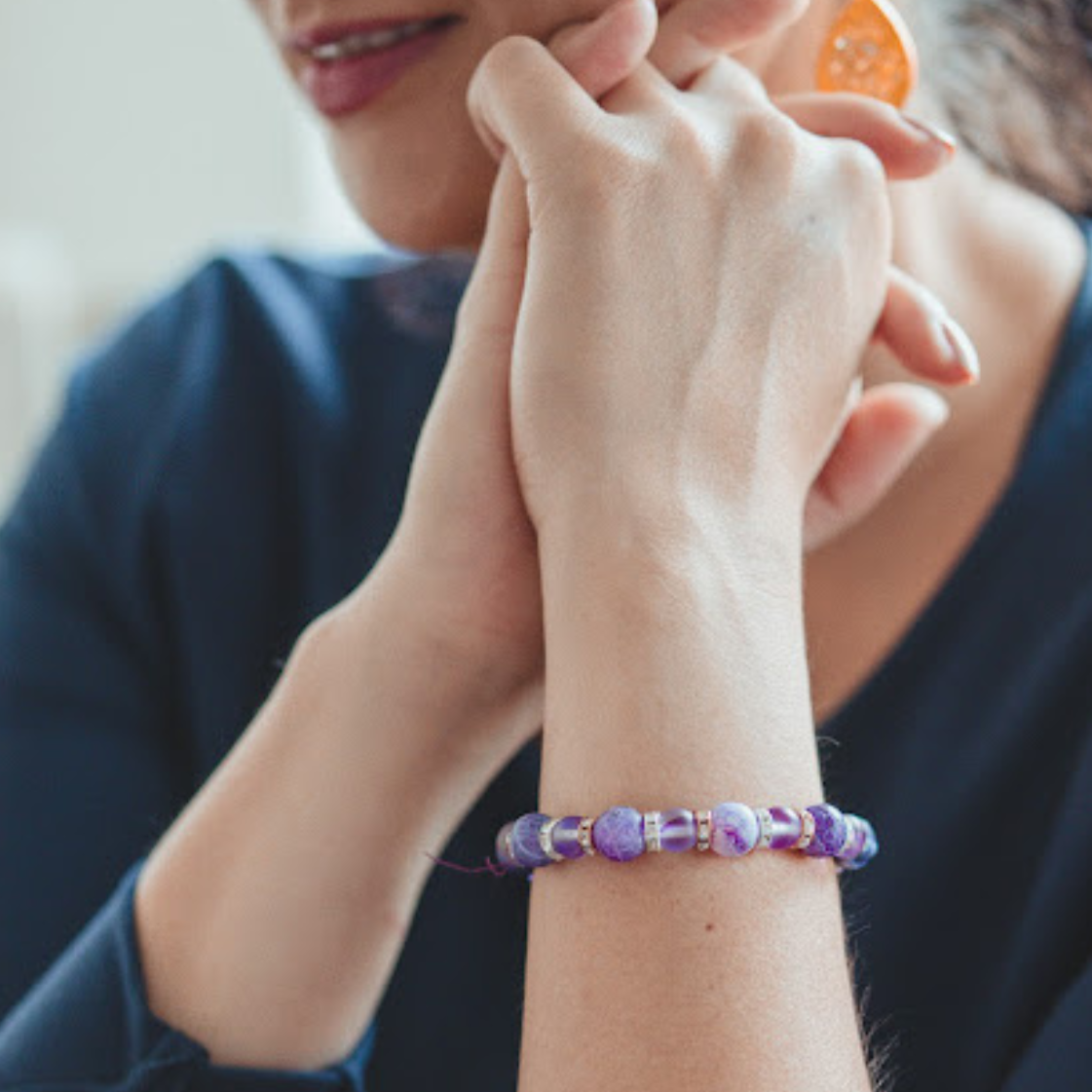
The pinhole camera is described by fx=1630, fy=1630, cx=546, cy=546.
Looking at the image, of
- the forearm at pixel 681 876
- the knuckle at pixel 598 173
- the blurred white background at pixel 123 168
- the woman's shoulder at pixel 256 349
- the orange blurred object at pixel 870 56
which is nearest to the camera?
the forearm at pixel 681 876

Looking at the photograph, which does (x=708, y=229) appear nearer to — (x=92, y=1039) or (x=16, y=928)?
(x=92, y=1039)

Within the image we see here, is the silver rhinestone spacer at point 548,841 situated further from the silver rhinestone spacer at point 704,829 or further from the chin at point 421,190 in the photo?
the chin at point 421,190

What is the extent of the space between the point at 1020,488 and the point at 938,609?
0.09m

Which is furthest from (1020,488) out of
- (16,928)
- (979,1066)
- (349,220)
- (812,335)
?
(349,220)

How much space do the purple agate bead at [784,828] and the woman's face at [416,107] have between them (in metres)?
0.47

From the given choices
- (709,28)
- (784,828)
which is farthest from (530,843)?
(709,28)

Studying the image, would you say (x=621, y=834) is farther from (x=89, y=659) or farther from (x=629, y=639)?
(x=89, y=659)

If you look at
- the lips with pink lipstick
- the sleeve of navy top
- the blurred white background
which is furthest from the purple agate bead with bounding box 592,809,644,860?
the blurred white background

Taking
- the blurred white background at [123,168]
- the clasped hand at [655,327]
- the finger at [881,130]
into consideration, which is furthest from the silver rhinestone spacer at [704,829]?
the blurred white background at [123,168]

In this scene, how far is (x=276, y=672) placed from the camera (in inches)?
47.8

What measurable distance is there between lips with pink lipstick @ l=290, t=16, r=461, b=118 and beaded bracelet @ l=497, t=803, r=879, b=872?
479 millimetres

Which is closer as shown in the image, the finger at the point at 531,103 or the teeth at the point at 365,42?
the finger at the point at 531,103

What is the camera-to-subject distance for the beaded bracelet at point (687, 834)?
71cm

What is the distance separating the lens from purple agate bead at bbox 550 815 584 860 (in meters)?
0.73
